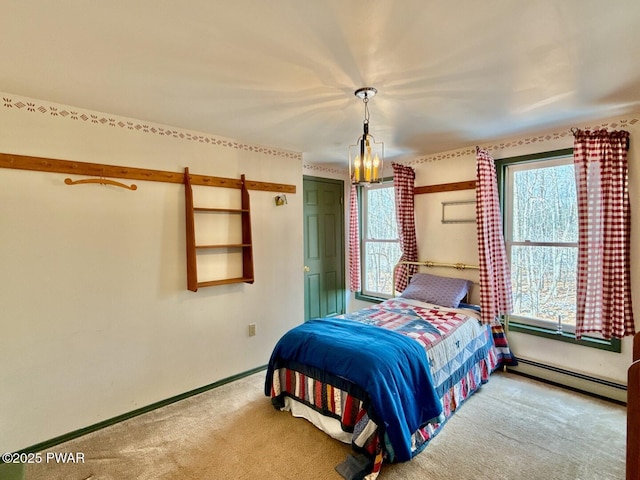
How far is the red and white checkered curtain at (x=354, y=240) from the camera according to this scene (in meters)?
4.46

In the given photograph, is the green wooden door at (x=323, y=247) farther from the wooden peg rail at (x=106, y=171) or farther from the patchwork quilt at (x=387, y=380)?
the patchwork quilt at (x=387, y=380)

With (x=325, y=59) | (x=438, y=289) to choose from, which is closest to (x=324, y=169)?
(x=438, y=289)

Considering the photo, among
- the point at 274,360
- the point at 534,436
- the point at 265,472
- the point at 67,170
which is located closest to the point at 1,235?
the point at 67,170

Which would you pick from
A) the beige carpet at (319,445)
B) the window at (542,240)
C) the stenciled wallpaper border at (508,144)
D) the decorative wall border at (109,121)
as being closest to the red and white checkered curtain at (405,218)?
the stenciled wallpaper border at (508,144)

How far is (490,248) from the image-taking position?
299 cm

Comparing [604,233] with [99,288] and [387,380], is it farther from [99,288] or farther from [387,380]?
[99,288]

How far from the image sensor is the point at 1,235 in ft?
6.70

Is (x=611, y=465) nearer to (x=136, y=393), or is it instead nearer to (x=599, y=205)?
(x=599, y=205)

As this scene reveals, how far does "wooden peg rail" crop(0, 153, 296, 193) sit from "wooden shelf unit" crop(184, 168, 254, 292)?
0.31 ft

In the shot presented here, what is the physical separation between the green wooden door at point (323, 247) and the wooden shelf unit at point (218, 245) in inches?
44.3

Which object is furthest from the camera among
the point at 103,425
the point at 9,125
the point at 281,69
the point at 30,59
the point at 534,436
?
the point at 103,425

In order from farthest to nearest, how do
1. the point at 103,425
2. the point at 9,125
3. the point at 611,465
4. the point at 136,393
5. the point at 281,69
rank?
1. the point at 136,393
2. the point at 103,425
3. the point at 9,125
4. the point at 611,465
5. the point at 281,69

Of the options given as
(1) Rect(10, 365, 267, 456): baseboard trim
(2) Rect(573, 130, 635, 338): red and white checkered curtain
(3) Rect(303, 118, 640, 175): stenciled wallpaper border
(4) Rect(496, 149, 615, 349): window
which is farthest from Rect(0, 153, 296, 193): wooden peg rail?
(2) Rect(573, 130, 635, 338): red and white checkered curtain

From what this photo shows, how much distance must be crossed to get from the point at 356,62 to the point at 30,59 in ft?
5.49
